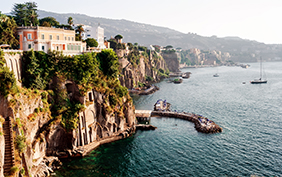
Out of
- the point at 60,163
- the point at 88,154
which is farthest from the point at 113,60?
the point at 60,163

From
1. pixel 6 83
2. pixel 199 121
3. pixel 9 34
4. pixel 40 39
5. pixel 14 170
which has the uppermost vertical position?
pixel 9 34

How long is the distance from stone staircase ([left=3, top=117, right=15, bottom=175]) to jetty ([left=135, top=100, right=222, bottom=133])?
165 ft

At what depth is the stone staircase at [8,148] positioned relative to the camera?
1426 inches

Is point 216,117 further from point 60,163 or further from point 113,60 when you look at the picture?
point 60,163

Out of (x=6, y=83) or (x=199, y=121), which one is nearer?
(x=6, y=83)

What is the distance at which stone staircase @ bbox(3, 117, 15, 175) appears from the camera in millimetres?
36213

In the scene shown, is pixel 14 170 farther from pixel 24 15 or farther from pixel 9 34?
pixel 24 15

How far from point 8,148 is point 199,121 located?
58.8 meters

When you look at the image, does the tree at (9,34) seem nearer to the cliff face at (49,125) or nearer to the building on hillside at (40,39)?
the building on hillside at (40,39)

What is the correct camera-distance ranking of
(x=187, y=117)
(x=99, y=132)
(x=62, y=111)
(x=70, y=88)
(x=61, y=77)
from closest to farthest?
(x=62, y=111) → (x=61, y=77) → (x=70, y=88) → (x=99, y=132) → (x=187, y=117)

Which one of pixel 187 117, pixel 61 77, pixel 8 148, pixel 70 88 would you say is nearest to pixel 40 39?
pixel 61 77

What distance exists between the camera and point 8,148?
38.0 meters

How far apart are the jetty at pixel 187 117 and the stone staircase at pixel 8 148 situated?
50.2 meters

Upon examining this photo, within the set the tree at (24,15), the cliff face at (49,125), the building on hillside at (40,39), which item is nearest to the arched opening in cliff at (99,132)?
the cliff face at (49,125)
